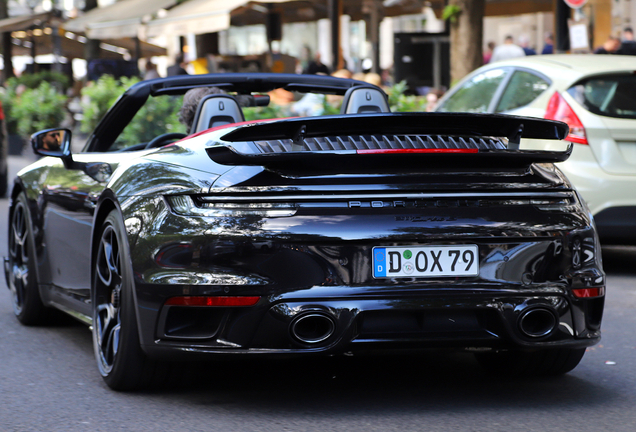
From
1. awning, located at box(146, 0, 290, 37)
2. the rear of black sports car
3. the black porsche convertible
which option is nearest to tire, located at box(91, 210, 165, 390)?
the black porsche convertible

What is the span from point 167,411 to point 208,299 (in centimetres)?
53

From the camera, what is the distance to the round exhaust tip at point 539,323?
4.04 m

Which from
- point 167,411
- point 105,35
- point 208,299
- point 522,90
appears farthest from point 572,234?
point 105,35

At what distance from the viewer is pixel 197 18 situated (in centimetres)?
2061

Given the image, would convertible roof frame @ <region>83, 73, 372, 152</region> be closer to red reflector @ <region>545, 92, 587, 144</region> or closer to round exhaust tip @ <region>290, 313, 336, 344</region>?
round exhaust tip @ <region>290, 313, 336, 344</region>

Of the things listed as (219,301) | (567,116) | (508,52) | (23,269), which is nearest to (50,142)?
(23,269)

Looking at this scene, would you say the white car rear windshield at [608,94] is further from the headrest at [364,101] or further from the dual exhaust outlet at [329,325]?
the dual exhaust outlet at [329,325]

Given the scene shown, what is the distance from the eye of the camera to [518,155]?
13.4ft

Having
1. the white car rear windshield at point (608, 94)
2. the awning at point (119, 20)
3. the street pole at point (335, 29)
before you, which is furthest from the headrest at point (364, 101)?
the awning at point (119, 20)

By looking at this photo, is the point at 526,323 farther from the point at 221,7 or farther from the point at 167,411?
the point at 221,7

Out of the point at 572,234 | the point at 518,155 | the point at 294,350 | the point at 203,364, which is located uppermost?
the point at 518,155

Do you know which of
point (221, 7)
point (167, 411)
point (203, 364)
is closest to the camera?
point (167, 411)

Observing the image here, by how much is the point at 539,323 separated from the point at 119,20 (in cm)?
2193

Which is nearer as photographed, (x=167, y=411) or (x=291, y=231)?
(x=291, y=231)
